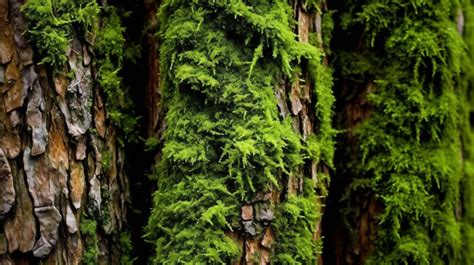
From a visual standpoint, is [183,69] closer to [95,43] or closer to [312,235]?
[95,43]

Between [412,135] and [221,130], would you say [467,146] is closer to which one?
[412,135]

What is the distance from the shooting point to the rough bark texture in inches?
55.5

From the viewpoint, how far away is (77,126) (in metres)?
1.51

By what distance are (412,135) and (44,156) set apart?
127cm

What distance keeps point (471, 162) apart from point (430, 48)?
0.53m

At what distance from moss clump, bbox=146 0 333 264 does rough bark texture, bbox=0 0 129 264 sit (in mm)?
228

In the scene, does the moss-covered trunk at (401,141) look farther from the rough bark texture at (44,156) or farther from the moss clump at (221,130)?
the rough bark texture at (44,156)

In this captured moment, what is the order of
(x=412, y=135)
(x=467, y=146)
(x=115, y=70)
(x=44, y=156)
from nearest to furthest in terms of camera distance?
1. (x=44, y=156)
2. (x=115, y=70)
3. (x=412, y=135)
4. (x=467, y=146)

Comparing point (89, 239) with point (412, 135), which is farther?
point (412, 135)

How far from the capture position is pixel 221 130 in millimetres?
1501

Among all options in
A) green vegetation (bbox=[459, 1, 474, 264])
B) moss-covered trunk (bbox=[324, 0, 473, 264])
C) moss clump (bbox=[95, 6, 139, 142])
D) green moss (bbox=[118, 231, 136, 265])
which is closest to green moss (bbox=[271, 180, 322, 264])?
moss-covered trunk (bbox=[324, 0, 473, 264])

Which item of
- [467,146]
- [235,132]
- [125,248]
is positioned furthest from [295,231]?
[467,146]

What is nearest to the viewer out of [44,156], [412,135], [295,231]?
[44,156]

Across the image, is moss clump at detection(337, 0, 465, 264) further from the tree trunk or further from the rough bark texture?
the rough bark texture
